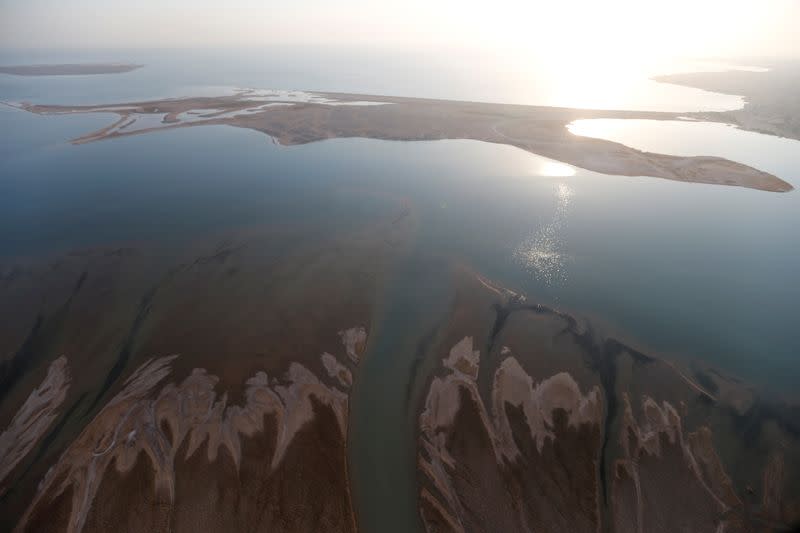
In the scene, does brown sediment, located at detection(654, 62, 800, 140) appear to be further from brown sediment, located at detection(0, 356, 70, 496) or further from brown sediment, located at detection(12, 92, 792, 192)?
brown sediment, located at detection(0, 356, 70, 496)

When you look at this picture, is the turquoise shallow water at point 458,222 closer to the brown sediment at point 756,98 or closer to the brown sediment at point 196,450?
the brown sediment at point 196,450

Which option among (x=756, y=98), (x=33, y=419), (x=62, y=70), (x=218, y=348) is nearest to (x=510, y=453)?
(x=218, y=348)

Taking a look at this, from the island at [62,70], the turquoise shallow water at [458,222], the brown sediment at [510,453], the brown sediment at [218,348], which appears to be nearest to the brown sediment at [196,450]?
the brown sediment at [218,348]

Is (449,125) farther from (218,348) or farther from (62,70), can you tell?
(62,70)

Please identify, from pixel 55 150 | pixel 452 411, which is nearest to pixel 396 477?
pixel 452 411

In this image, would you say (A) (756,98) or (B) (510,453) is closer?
(B) (510,453)

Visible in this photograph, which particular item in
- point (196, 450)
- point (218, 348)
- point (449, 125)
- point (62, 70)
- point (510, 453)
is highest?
point (62, 70)
